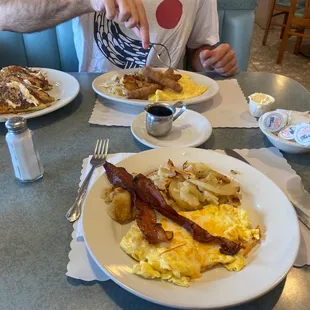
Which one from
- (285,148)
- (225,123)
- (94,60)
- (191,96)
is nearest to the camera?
(285,148)

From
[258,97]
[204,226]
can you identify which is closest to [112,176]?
[204,226]

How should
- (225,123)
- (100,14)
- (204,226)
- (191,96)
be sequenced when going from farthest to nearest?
(100,14), (191,96), (225,123), (204,226)

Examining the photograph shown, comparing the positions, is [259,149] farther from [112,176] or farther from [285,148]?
[112,176]

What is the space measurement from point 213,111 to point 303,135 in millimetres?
414

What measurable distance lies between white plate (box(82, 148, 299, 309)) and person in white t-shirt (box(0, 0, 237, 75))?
937 mm

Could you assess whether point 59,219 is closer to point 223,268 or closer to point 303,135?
point 223,268

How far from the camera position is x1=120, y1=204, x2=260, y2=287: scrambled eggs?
69 cm

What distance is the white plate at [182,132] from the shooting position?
1189 mm

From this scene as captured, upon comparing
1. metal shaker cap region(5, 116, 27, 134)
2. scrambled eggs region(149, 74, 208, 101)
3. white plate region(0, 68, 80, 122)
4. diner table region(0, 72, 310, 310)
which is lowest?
diner table region(0, 72, 310, 310)

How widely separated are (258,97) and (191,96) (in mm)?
271

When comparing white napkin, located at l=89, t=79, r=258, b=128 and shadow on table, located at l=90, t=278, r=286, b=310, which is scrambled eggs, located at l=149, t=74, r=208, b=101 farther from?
shadow on table, located at l=90, t=278, r=286, b=310

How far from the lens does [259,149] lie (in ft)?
3.89

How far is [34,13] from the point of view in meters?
1.68

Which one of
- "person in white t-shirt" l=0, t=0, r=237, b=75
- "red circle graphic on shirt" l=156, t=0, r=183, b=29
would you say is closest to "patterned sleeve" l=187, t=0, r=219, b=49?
"person in white t-shirt" l=0, t=0, r=237, b=75
